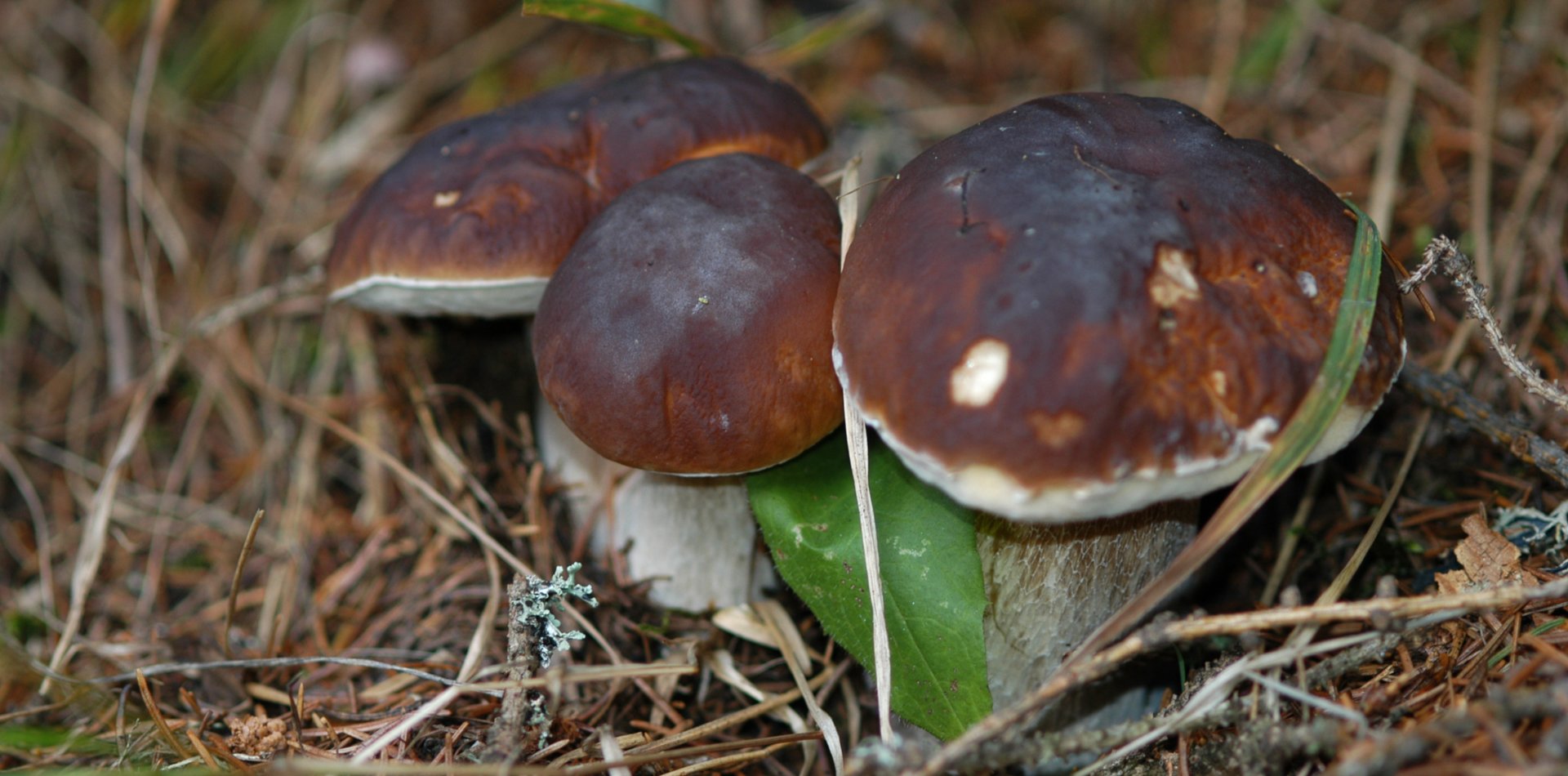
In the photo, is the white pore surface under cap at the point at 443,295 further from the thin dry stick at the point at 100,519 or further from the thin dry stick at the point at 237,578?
the thin dry stick at the point at 100,519

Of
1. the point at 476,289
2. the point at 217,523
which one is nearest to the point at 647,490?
the point at 476,289

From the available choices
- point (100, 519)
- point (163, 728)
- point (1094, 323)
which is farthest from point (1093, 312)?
point (100, 519)

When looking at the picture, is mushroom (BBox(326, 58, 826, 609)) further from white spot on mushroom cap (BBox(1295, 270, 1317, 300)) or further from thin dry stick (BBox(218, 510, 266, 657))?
white spot on mushroom cap (BBox(1295, 270, 1317, 300))

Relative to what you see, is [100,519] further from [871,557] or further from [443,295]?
[871,557]

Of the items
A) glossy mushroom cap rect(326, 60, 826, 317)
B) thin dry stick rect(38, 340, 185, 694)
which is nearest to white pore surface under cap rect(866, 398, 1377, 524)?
glossy mushroom cap rect(326, 60, 826, 317)

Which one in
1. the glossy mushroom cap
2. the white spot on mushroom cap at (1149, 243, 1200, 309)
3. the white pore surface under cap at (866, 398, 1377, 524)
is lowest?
the white pore surface under cap at (866, 398, 1377, 524)

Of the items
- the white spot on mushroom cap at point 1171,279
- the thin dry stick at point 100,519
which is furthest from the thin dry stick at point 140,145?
the white spot on mushroom cap at point 1171,279
